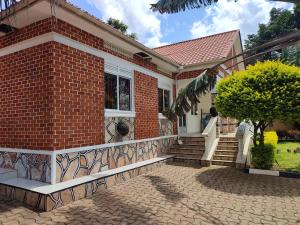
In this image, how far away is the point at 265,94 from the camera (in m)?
8.02

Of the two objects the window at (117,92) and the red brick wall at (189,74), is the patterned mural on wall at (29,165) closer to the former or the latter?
the window at (117,92)

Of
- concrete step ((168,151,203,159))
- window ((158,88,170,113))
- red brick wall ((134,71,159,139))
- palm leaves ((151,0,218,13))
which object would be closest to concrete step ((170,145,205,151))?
concrete step ((168,151,203,159))

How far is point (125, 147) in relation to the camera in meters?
9.24

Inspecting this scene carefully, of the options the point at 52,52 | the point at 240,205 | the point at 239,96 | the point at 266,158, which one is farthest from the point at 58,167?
the point at 266,158

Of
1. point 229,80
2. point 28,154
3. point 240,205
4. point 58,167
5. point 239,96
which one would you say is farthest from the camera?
point 229,80

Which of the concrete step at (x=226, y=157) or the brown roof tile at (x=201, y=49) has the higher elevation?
the brown roof tile at (x=201, y=49)

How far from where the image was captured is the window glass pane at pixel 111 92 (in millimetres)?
8686

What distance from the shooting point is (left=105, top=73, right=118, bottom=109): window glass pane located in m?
8.69

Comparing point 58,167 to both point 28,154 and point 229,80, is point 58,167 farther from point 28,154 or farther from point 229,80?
point 229,80

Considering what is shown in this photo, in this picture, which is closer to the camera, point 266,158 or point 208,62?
point 266,158

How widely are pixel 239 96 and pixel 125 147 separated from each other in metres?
4.34

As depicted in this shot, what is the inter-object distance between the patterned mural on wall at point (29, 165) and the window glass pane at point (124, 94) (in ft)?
11.8

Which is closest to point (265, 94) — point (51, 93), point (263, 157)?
point (263, 157)

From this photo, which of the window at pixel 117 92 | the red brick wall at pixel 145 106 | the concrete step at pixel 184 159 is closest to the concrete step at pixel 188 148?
the concrete step at pixel 184 159
